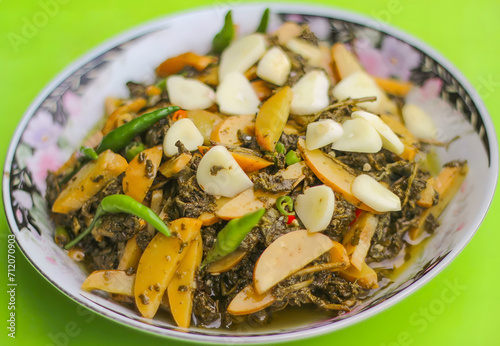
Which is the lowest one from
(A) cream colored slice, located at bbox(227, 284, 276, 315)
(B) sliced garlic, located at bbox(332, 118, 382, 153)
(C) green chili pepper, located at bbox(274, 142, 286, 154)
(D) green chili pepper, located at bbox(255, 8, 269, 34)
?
(A) cream colored slice, located at bbox(227, 284, 276, 315)

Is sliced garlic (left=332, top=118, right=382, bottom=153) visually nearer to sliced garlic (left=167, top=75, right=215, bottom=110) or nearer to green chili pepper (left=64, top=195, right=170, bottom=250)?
sliced garlic (left=167, top=75, right=215, bottom=110)

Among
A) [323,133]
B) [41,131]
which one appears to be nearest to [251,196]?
[323,133]

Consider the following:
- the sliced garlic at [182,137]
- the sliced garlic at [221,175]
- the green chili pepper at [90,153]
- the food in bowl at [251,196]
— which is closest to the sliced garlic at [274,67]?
the food in bowl at [251,196]

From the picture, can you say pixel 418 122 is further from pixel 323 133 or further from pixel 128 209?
pixel 128 209

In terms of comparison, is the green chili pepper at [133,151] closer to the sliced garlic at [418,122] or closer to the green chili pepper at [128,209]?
the green chili pepper at [128,209]


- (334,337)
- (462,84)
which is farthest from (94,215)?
(462,84)

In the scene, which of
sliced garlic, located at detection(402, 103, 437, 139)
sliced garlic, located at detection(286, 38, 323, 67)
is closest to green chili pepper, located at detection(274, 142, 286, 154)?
sliced garlic, located at detection(286, 38, 323, 67)
